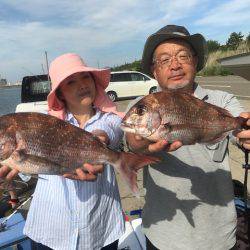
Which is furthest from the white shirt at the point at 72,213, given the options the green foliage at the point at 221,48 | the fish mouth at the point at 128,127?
the green foliage at the point at 221,48

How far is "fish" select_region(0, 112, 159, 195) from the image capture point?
270 centimetres

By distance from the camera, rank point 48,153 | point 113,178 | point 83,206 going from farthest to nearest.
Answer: point 113,178 < point 83,206 < point 48,153

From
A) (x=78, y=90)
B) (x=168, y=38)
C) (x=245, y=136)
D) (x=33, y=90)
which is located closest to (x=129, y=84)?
(x=33, y=90)

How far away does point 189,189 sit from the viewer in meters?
2.84

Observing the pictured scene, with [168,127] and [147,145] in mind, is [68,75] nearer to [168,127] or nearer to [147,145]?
[147,145]

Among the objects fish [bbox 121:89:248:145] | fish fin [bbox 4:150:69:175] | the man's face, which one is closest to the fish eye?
fish [bbox 121:89:248:145]

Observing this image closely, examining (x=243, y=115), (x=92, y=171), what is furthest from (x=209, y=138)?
(x=92, y=171)

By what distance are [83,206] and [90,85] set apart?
0.99 m

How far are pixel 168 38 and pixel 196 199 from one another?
4.04 ft

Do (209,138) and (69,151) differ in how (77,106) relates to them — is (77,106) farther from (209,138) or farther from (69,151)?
(209,138)

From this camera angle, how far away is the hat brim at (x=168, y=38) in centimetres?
299

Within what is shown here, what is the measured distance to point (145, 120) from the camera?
2465mm

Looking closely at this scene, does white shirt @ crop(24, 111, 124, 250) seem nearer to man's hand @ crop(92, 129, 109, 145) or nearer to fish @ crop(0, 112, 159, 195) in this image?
man's hand @ crop(92, 129, 109, 145)

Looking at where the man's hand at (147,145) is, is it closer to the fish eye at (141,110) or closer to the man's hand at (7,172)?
the fish eye at (141,110)
